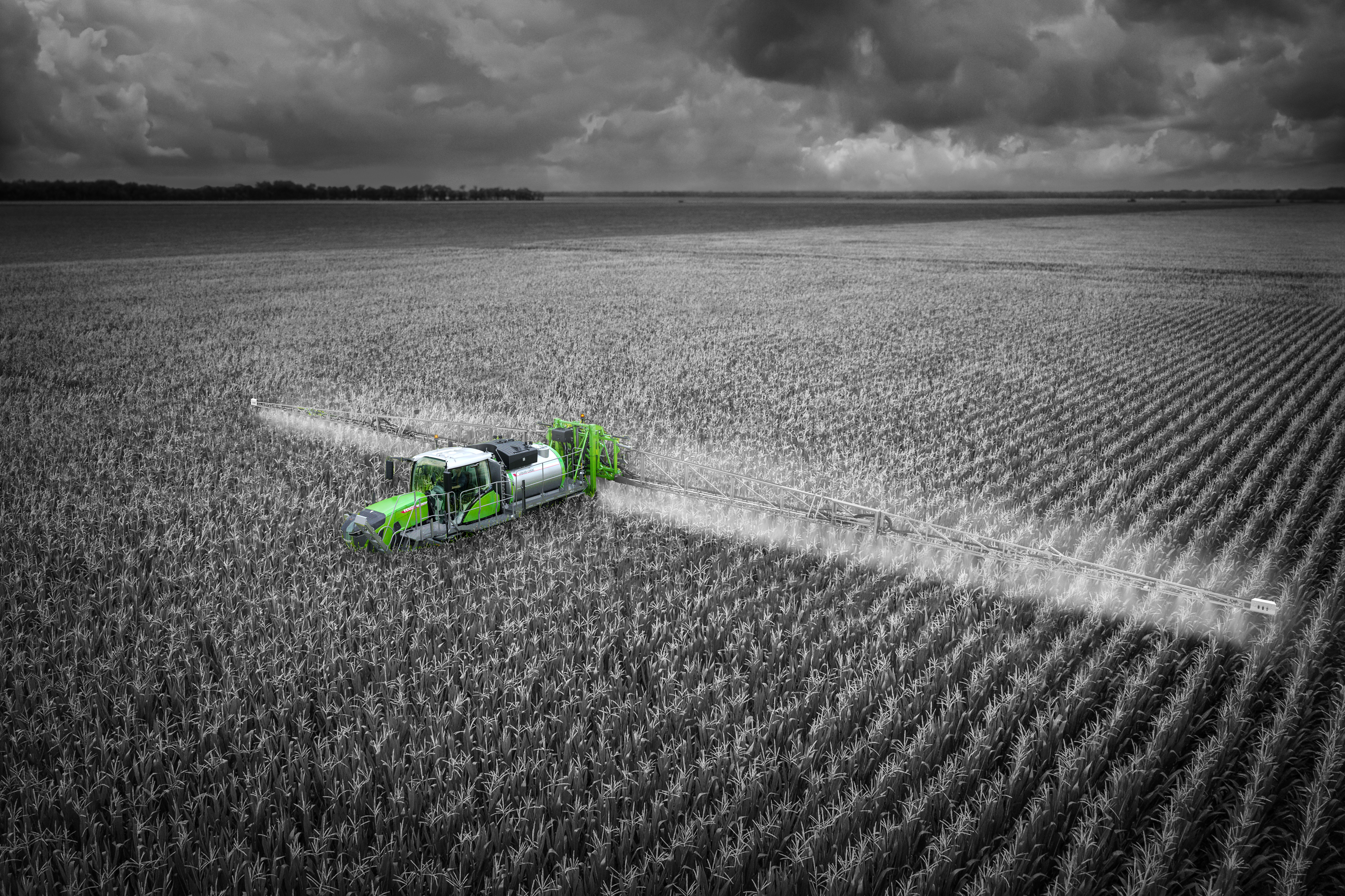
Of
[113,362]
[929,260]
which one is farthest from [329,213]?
[113,362]

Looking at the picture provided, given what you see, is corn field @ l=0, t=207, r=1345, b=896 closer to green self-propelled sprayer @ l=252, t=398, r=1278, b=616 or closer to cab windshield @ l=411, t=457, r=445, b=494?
green self-propelled sprayer @ l=252, t=398, r=1278, b=616

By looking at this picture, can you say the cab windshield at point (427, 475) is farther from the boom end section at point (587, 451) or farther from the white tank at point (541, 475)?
the boom end section at point (587, 451)

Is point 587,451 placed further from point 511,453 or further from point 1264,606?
point 1264,606

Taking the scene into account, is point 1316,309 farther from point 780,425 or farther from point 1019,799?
point 1019,799

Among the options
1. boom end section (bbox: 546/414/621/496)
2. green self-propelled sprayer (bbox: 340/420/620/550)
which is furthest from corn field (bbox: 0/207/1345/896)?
boom end section (bbox: 546/414/621/496)

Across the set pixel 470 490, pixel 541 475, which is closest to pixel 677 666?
pixel 470 490

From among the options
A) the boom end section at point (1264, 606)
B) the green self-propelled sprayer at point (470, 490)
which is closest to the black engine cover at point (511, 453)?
the green self-propelled sprayer at point (470, 490)
